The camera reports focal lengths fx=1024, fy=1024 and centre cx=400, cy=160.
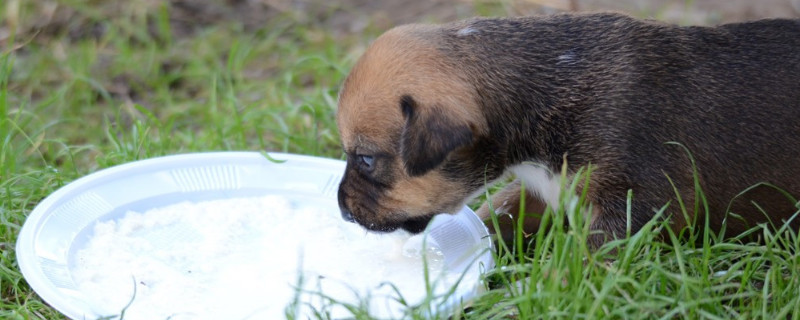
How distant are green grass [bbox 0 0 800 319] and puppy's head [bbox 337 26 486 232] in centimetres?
41

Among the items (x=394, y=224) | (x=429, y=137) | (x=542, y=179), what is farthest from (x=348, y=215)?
(x=542, y=179)

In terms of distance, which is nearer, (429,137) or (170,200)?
(429,137)

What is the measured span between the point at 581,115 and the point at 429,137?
0.69 metres

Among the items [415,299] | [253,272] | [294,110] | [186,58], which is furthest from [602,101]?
[186,58]

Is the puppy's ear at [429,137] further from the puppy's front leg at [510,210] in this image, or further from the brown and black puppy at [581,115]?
the puppy's front leg at [510,210]

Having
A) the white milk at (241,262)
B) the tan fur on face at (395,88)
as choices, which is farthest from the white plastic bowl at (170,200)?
the tan fur on face at (395,88)

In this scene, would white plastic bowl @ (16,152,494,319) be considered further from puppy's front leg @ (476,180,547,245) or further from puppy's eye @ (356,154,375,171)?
puppy's eye @ (356,154,375,171)

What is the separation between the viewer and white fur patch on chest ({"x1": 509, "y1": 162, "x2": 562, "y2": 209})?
405cm

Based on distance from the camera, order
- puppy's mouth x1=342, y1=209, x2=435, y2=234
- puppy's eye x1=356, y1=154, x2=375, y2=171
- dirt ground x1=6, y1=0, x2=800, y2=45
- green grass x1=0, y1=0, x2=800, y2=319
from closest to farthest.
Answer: green grass x1=0, y1=0, x2=800, y2=319
puppy's eye x1=356, y1=154, x2=375, y2=171
puppy's mouth x1=342, y1=209, x2=435, y2=234
dirt ground x1=6, y1=0, x2=800, y2=45

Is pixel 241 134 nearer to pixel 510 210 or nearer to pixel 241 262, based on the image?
pixel 241 262

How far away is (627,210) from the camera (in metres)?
3.81

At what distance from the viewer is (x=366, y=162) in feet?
12.9

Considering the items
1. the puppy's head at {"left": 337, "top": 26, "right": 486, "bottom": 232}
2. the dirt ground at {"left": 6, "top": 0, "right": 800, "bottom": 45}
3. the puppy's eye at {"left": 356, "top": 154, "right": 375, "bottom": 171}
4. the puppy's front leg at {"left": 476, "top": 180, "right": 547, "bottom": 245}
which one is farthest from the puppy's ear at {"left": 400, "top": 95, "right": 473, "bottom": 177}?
the dirt ground at {"left": 6, "top": 0, "right": 800, "bottom": 45}

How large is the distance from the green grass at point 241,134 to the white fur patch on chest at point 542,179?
21 cm
